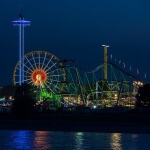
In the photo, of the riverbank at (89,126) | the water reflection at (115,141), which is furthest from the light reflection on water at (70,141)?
the riverbank at (89,126)

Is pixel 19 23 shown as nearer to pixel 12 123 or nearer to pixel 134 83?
pixel 134 83

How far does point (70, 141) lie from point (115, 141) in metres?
3.02

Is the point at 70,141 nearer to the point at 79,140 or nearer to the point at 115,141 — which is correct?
the point at 79,140

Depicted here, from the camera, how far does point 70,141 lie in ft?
123

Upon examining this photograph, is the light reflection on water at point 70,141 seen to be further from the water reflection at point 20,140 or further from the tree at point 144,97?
the tree at point 144,97

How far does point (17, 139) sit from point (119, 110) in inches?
1621

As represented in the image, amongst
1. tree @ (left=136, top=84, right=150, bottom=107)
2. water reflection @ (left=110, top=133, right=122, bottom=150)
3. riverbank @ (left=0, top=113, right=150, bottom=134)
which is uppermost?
tree @ (left=136, top=84, right=150, bottom=107)

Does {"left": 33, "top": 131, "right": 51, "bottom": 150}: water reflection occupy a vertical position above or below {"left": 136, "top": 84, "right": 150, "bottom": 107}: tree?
below

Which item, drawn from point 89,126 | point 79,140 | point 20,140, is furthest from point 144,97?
point 20,140

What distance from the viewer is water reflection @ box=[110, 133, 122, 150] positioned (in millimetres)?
34250

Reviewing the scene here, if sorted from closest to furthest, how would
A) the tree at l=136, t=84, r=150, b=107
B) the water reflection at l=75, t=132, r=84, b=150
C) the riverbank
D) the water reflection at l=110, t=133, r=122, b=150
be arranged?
the water reflection at l=110, t=133, r=122, b=150, the water reflection at l=75, t=132, r=84, b=150, the riverbank, the tree at l=136, t=84, r=150, b=107

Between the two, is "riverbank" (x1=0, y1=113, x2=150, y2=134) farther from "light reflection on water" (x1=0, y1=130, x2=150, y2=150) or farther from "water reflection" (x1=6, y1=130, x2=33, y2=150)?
"water reflection" (x1=6, y1=130, x2=33, y2=150)

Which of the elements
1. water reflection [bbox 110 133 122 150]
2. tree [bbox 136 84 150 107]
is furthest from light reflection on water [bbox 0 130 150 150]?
tree [bbox 136 84 150 107]

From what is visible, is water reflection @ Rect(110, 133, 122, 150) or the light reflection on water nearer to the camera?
water reflection @ Rect(110, 133, 122, 150)
